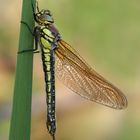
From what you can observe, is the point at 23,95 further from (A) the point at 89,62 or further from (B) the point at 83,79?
(A) the point at 89,62

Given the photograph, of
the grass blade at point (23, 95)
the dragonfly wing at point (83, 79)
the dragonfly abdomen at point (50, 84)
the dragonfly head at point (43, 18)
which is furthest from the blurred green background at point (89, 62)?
the grass blade at point (23, 95)

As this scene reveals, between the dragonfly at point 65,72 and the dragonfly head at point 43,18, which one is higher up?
the dragonfly head at point 43,18

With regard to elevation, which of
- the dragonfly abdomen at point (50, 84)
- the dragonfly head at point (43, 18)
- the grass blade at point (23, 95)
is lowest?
the grass blade at point (23, 95)

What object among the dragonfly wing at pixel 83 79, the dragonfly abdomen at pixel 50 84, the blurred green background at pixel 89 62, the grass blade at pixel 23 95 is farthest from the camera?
the blurred green background at pixel 89 62

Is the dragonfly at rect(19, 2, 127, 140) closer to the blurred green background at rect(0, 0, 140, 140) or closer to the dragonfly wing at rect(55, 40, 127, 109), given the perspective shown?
the dragonfly wing at rect(55, 40, 127, 109)

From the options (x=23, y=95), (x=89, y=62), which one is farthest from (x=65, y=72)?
(x=23, y=95)

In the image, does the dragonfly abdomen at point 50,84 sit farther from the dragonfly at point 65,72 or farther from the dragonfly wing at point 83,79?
the dragonfly wing at point 83,79

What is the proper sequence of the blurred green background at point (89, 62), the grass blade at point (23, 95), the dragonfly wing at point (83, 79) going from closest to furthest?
the grass blade at point (23, 95) → the dragonfly wing at point (83, 79) → the blurred green background at point (89, 62)
